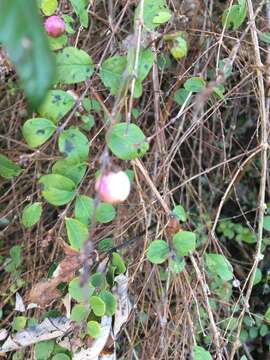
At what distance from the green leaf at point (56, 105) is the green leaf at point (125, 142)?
0.31 feet

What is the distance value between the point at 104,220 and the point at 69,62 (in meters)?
0.30

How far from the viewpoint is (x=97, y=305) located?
108 centimetres

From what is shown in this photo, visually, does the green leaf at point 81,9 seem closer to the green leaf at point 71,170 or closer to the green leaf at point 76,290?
the green leaf at point 71,170

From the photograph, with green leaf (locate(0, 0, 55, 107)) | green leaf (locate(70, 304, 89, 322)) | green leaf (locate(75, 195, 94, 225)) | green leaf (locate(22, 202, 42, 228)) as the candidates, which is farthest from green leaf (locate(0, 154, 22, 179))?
green leaf (locate(0, 0, 55, 107))

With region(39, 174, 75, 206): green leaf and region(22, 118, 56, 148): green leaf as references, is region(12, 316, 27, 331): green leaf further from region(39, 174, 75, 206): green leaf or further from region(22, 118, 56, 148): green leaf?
region(22, 118, 56, 148): green leaf

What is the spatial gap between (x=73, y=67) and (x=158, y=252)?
37 cm

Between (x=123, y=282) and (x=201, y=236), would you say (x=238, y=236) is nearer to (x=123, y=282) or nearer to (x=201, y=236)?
(x=201, y=236)

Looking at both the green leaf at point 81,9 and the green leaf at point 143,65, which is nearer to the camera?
the green leaf at point 143,65

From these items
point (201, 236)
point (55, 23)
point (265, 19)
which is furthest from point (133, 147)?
point (201, 236)

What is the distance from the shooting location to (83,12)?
1.12m

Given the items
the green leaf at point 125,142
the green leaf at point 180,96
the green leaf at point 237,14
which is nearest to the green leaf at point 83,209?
the green leaf at point 125,142

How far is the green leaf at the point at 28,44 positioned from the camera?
48 cm

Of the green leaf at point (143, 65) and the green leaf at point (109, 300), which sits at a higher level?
the green leaf at point (143, 65)

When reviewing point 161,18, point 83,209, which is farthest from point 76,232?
point 161,18
